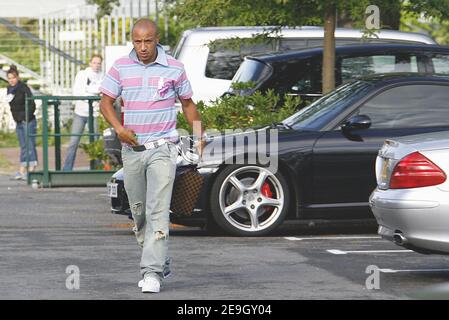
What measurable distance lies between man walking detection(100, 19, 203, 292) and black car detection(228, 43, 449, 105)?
7105 millimetres

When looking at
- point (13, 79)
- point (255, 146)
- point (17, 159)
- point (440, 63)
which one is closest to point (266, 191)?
point (255, 146)

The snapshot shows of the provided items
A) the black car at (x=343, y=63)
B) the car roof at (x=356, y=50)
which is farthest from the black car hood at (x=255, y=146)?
the car roof at (x=356, y=50)

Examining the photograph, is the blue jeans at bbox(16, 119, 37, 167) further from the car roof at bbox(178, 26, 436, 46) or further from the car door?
the car door

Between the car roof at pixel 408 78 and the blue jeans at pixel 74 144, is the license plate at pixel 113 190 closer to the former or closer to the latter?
the car roof at pixel 408 78

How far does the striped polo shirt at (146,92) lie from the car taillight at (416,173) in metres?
1.63

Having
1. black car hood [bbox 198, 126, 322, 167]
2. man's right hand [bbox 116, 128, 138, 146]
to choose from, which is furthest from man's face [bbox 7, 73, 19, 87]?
man's right hand [bbox 116, 128, 138, 146]

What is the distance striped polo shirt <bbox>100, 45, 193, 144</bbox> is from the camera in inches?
356

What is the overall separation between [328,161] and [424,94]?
1.15 m

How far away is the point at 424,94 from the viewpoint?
1270 centimetres

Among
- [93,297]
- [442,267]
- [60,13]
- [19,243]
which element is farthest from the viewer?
[60,13]

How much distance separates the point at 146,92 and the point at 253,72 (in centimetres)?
726

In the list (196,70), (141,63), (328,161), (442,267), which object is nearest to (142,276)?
(141,63)

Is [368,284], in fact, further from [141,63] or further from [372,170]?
[372,170]

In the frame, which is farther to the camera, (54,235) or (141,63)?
(54,235)
